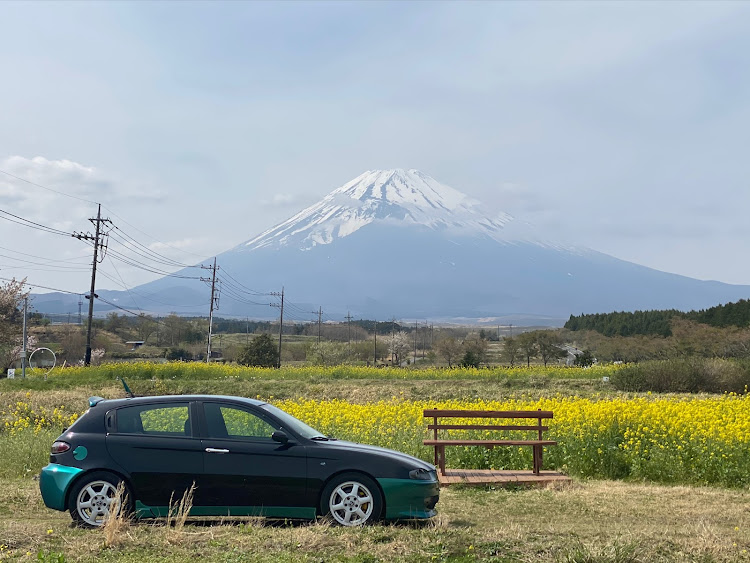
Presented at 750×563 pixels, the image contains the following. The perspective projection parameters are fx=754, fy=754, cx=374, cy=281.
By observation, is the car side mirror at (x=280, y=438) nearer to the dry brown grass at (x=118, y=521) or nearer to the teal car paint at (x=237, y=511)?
the teal car paint at (x=237, y=511)

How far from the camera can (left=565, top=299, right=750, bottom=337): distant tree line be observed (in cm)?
6247

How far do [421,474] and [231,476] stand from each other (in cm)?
226

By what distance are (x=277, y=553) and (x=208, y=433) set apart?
2.25m

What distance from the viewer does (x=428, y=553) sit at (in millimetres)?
7406

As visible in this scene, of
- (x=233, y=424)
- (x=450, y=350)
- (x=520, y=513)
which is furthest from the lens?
(x=450, y=350)

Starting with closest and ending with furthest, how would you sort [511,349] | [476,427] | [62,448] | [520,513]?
[62,448] < [520,513] < [476,427] < [511,349]

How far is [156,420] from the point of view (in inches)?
365

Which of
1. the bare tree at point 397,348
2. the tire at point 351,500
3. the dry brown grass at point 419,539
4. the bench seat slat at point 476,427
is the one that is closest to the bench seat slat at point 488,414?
the bench seat slat at point 476,427

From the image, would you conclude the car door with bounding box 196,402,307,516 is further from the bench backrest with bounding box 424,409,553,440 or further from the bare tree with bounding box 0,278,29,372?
the bare tree with bounding box 0,278,29,372

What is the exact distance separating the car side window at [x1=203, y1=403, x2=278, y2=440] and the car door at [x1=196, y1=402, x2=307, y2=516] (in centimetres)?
4

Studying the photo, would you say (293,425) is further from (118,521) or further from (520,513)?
(520,513)

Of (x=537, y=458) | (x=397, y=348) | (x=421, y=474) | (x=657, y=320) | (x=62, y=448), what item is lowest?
(x=537, y=458)

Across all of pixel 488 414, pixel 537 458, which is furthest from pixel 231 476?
pixel 537 458

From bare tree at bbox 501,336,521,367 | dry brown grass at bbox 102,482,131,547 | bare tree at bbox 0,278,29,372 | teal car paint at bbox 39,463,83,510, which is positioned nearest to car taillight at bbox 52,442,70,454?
teal car paint at bbox 39,463,83,510
